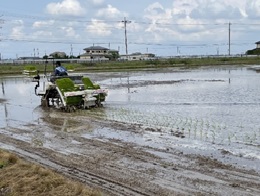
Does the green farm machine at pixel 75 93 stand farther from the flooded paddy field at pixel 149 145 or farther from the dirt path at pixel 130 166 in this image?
the dirt path at pixel 130 166

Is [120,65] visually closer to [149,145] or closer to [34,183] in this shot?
[149,145]

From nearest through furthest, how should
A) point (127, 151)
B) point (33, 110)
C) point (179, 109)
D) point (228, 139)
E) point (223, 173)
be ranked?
point (223, 173) → point (127, 151) → point (228, 139) → point (179, 109) → point (33, 110)

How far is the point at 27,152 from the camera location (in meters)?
8.38

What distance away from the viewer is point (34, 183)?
582 centimetres

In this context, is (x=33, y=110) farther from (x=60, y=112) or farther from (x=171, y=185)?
(x=171, y=185)

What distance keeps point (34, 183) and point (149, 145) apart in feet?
10.8

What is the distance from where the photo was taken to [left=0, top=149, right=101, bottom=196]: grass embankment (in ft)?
18.0

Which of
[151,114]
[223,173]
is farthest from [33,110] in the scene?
[223,173]

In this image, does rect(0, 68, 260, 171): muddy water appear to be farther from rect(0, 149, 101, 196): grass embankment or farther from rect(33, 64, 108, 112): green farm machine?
rect(0, 149, 101, 196): grass embankment

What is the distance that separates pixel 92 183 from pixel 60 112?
9328 mm

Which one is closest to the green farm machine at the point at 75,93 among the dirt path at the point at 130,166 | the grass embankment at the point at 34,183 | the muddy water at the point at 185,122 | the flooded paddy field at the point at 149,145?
the flooded paddy field at the point at 149,145

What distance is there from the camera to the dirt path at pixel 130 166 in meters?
5.68

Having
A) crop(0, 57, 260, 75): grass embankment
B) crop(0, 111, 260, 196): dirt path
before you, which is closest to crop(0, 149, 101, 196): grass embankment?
crop(0, 111, 260, 196): dirt path

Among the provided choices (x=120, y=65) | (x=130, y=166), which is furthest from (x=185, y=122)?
(x=120, y=65)
